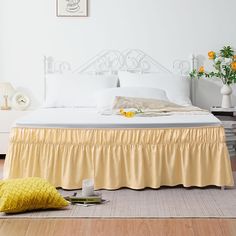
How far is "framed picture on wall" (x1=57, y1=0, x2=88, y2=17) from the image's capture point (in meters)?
5.92

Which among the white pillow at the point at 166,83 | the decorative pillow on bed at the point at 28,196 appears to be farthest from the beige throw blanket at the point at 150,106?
the decorative pillow on bed at the point at 28,196

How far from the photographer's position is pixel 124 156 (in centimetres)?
418

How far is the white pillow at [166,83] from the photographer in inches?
220

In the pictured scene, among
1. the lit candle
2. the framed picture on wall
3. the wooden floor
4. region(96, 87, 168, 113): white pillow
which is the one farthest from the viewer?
the framed picture on wall

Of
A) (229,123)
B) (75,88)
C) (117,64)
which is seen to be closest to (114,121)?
(75,88)

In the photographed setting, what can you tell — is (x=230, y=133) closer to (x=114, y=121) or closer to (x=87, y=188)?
(x=114, y=121)

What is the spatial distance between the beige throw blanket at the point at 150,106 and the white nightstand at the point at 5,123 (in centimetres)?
127

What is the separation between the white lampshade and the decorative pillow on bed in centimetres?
226

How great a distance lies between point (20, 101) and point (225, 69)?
213 centimetres

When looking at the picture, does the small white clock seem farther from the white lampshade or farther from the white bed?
the white bed

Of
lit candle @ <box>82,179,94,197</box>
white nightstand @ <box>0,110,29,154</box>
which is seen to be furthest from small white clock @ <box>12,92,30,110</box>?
lit candle @ <box>82,179,94,197</box>

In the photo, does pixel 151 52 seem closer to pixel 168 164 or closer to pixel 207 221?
pixel 168 164

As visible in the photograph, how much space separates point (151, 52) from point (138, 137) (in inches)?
77.5

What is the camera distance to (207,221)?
3.40m
